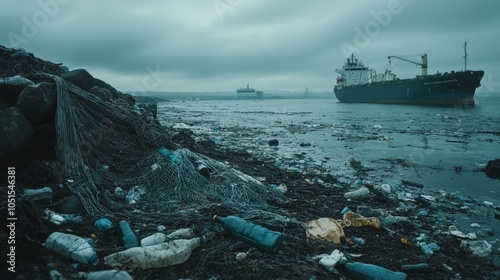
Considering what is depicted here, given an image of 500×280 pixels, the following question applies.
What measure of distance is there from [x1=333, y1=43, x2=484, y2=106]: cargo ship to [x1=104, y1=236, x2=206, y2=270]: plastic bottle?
40907mm

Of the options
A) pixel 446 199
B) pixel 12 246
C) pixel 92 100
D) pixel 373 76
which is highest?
pixel 373 76

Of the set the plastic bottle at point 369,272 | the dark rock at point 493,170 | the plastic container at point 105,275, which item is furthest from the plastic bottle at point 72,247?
the dark rock at point 493,170

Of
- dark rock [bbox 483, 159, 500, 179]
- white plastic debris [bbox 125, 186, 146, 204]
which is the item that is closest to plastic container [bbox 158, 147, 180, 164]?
white plastic debris [bbox 125, 186, 146, 204]

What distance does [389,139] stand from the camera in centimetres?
1238

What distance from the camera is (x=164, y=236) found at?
275 cm

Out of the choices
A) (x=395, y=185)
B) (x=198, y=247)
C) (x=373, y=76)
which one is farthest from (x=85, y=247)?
(x=373, y=76)

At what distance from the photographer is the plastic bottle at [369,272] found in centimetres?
237

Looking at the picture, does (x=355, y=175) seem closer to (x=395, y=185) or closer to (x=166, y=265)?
(x=395, y=185)

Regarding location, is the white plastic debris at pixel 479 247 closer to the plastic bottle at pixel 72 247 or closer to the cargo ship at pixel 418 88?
the plastic bottle at pixel 72 247

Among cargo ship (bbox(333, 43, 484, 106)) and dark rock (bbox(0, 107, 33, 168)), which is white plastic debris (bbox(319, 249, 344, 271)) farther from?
cargo ship (bbox(333, 43, 484, 106))

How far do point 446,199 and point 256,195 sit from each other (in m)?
3.29

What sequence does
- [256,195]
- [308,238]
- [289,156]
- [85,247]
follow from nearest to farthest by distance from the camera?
[85,247] → [308,238] → [256,195] → [289,156]

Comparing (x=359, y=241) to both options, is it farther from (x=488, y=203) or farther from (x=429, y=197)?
(x=488, y=203)

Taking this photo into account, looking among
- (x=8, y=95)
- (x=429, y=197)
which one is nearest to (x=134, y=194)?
(x=8, y=95)
